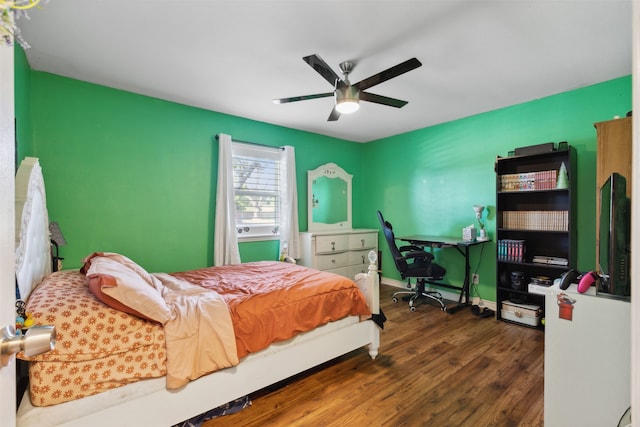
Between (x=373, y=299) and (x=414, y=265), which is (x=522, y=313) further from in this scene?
(x=373, y=299)

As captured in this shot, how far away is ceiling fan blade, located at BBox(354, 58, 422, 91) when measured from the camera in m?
1.78

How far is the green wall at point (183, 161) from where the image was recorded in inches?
101

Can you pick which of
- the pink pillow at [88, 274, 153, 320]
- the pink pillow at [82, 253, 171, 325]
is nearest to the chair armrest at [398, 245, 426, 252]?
the pink pillow at [82, 253, 171, 325]

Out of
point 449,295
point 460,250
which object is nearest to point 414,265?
point 460,250

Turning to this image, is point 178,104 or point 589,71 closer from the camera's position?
point 589,71

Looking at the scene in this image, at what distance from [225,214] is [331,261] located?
5.39 feet

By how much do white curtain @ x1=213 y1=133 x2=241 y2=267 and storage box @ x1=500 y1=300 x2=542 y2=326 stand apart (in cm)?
311

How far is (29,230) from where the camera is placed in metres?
1.54

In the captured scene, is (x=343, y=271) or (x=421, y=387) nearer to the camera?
(x=421, y=387)

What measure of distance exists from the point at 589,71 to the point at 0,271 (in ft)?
12.5

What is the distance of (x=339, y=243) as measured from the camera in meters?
4.19

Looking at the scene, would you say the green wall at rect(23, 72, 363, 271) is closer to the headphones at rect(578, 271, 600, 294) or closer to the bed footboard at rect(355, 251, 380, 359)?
the bed footboard at rect(355, 251, 380, 359)

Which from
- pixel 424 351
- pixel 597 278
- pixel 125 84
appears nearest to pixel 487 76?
pixel 597 278

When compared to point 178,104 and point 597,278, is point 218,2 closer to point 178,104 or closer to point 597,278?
point 178,104
